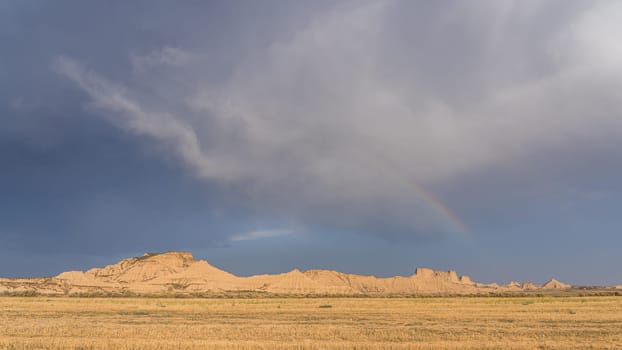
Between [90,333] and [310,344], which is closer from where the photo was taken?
[310,344]

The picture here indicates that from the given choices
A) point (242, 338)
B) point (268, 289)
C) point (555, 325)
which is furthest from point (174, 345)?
point (268, 289)

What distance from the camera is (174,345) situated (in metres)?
20.6

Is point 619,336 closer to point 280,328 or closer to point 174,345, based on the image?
point 280,328

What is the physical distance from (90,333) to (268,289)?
172 meters

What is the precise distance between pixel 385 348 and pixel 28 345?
48.3 ft

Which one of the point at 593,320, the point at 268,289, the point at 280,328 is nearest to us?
the point at 280,328

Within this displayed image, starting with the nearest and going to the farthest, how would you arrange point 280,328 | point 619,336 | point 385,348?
point 385,348, point 619,336, point 280,328

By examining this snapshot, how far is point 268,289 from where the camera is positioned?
633 feet

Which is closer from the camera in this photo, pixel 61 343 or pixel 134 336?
pixel 61 343

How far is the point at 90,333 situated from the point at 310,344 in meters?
11.9

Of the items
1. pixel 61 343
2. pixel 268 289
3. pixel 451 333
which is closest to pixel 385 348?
→ pixel 451 333

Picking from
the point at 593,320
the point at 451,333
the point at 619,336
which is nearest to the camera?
the point at 619,336

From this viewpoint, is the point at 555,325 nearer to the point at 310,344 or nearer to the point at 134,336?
the point at 310,344

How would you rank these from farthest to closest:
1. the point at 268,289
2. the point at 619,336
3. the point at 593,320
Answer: the point at 268,289, the point at 593,320, the point at 619,336
